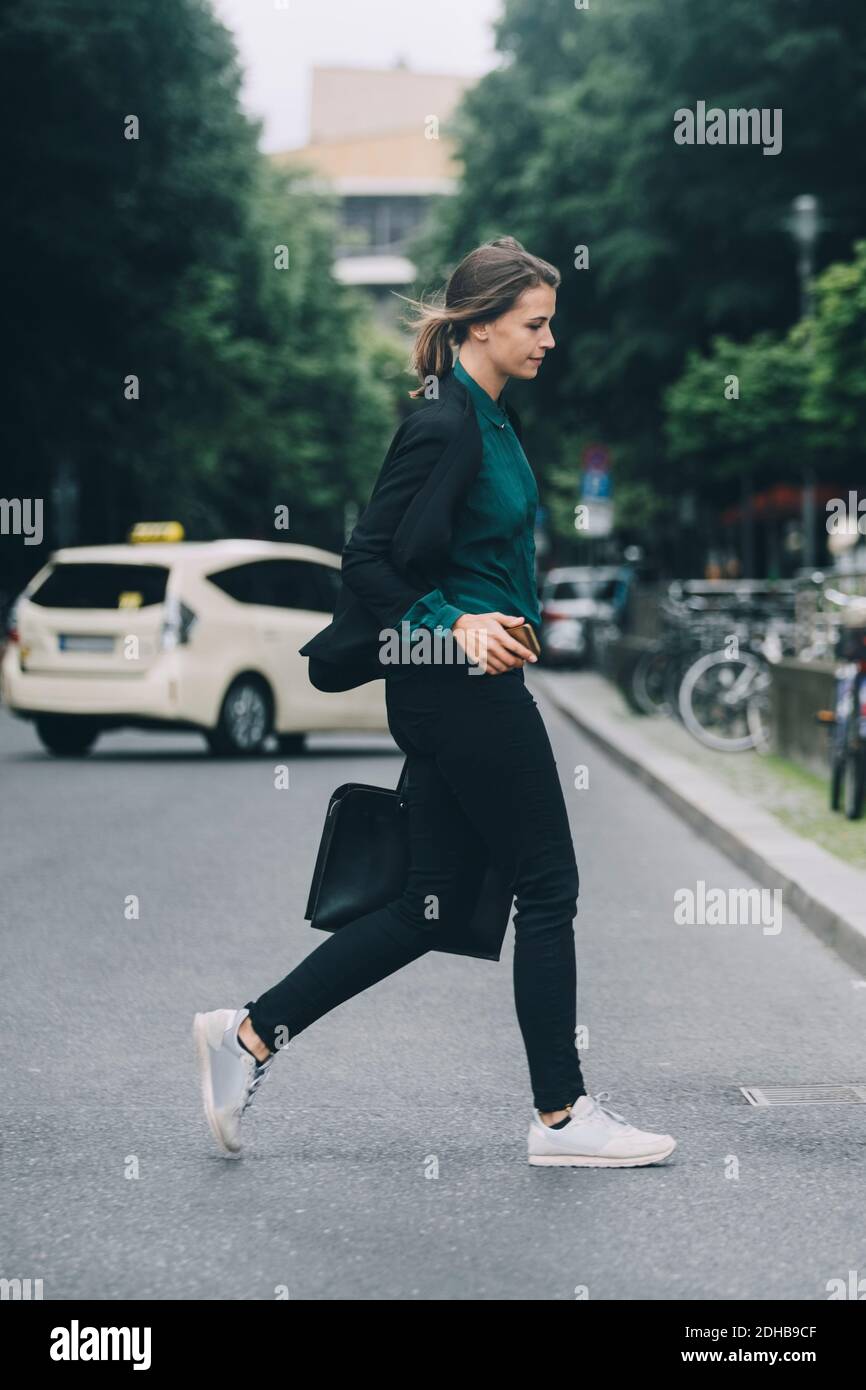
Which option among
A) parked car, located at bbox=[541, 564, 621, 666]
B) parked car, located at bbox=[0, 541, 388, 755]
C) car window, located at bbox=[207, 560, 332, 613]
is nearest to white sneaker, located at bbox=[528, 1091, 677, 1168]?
parked car, located at bbox=[0, 541, 388, 755]

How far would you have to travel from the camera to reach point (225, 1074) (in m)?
4.95

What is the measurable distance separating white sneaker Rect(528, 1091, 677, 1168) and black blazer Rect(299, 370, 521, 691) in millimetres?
1040

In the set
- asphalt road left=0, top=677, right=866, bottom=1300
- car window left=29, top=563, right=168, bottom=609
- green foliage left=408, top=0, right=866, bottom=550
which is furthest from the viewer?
green foliage left=408, top=0, right=866, bottom=550

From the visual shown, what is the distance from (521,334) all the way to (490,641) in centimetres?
71

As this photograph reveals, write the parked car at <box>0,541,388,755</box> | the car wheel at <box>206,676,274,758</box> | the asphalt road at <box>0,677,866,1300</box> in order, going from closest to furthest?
the asphalt road at <box>0,677,866,1300</box> < the parked car at <box>0,541,388,755</box> < the car wheel at <box>206,676,274,758</box>

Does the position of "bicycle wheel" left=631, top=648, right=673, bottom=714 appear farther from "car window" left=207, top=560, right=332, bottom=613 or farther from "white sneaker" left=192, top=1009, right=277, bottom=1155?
"white sneaker" left=192, top=1009, right=277, bottom=1155

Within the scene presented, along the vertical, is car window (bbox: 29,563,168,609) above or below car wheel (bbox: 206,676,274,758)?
above

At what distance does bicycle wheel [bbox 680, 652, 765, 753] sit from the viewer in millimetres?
17172

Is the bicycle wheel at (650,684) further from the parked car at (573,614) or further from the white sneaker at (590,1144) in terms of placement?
the white sneaker at (590,1144)

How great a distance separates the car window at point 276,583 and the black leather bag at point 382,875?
12171 mm

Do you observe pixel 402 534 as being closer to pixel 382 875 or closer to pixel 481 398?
pixel 481 398

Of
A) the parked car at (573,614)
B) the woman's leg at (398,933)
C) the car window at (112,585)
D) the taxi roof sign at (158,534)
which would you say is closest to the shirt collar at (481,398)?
the woman's leg at (398,933)

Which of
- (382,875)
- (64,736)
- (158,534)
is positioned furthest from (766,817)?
(158,534)
